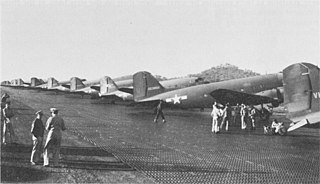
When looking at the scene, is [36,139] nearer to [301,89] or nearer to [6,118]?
[6,118]

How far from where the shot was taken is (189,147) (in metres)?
12.5

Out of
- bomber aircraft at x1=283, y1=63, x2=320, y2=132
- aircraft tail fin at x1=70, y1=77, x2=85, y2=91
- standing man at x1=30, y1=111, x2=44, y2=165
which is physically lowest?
Answer: standing man at x1=30, y1=111, x2=44, y2=165

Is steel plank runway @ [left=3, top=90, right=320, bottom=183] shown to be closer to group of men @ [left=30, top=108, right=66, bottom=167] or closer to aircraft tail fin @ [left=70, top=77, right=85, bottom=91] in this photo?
group of men @ [left=30, top=108, right=66, bottom=167]

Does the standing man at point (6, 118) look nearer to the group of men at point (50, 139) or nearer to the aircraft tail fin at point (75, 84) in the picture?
the group of men at point (50, 139)

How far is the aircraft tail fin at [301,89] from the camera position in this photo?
1308cm

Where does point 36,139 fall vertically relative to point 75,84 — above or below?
below

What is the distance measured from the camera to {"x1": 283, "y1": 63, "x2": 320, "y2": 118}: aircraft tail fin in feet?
42.9

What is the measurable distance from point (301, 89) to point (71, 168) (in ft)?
28.6

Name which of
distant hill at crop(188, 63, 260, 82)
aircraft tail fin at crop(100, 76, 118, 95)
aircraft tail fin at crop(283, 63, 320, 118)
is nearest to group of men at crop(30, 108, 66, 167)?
aircraft tail fin at crop(283, 63, 320, 118)

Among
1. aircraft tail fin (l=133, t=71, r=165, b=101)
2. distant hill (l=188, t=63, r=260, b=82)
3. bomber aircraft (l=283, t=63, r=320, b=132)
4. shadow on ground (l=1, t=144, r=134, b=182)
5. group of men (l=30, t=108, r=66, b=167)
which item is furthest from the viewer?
distant hill (l=188, t=63, r=260, b=82)

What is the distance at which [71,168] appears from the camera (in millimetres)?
8648

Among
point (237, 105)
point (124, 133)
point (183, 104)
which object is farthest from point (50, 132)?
point (183, 104)

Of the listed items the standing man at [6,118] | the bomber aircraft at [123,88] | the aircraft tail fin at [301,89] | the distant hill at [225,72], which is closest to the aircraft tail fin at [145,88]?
the bomber aircraft at [123,88]

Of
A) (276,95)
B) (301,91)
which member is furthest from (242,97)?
(301,91)
